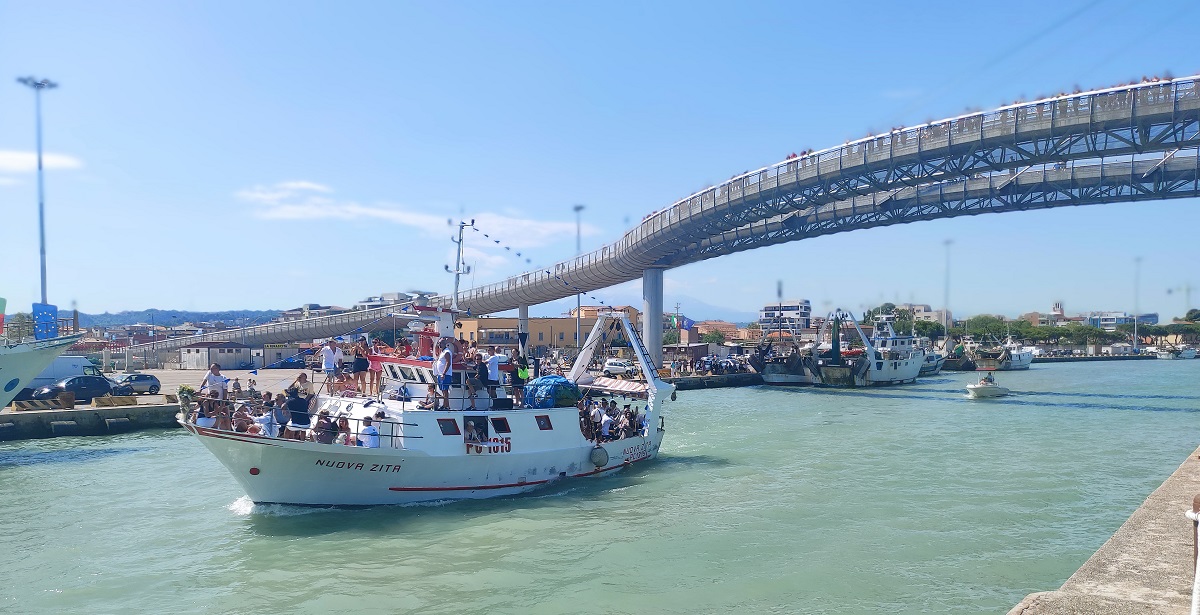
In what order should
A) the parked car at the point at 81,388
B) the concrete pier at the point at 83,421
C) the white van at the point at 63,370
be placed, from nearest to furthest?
1. the concrete pier at the point at 83,421
2. the parked car at the point at 81,388
3. the white van at the point at 63,370

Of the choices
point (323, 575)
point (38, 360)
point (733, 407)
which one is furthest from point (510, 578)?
point (733, 407)

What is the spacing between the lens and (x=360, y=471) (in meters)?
17.2

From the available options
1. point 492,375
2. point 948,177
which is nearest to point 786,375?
point 948,177

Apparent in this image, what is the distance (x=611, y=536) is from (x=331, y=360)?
8.81 metres

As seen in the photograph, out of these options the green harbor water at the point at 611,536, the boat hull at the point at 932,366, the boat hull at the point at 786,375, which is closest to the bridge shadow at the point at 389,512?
the green harbor water at the point at 611,536

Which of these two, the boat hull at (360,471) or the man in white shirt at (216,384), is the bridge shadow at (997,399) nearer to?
the boat hull at (360,471)

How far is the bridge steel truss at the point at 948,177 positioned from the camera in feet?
108

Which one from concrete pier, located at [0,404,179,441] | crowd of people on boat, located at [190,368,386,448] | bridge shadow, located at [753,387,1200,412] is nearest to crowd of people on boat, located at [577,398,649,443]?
crowd of people on boat, located at [190,368,386,448]

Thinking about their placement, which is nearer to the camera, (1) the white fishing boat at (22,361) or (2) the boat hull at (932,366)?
(1) the white fishing boat at (22,361)

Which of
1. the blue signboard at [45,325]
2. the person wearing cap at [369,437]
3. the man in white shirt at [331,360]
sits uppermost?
the blue signboard at [45,325]

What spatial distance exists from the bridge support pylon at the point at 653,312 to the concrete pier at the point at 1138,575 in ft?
169

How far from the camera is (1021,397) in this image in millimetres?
51156

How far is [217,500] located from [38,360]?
47.6ft

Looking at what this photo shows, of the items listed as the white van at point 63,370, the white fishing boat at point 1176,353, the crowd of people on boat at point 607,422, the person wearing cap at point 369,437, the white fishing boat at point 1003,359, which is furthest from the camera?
the white fishing boat at point 1176,353
